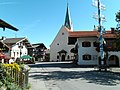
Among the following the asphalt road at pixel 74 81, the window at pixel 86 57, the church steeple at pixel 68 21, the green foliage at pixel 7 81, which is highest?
the church steeple at pixel 68 21

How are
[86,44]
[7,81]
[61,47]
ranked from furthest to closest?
[61,47]
[86,44]
[7,81]

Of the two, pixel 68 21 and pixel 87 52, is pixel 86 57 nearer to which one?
pixel 87 52

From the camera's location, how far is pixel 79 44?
160ft

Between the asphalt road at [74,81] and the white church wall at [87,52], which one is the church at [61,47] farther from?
the asphalt road at [74,81]

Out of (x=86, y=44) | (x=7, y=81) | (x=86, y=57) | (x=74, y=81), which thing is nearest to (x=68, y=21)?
(x=86, y=44)

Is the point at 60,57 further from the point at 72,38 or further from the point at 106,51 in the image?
the point at 106,51

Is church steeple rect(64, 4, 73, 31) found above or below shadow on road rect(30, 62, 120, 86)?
above

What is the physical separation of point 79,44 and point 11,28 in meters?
38.1

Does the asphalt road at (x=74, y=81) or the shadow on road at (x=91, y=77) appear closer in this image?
the asphalt road at (x=74, y=81)

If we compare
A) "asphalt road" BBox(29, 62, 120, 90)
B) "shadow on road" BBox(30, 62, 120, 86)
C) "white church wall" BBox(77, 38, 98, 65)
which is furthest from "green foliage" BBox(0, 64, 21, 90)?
"white church wall" BBox(77, 38, 98, 65)

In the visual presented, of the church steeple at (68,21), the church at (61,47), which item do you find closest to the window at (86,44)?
the church at (61,47)

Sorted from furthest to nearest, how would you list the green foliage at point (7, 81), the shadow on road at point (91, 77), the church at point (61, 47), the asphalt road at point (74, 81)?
the church at point (61, 47) < the shadow on road at point (91, 77) < the asphalt road at point (74, 81) < the green foliage at point (7, 81)

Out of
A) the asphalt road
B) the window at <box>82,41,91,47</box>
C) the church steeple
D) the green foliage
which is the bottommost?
the asphalt road

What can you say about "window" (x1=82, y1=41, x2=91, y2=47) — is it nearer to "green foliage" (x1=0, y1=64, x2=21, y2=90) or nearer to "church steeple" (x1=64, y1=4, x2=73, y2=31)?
"green foliage" (x1=0, y1=64, x2=21, y2=90)
